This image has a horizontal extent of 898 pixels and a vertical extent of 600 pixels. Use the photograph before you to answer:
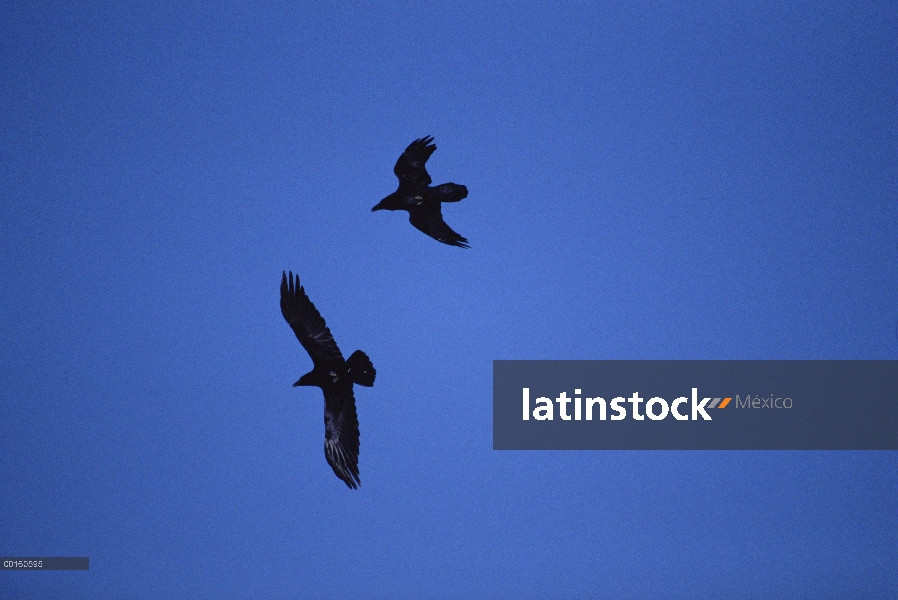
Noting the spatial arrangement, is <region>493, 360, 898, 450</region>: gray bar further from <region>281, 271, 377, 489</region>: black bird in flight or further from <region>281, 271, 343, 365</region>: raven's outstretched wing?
<region>281, 271, 343, 365</region>: raven's outstretched wing

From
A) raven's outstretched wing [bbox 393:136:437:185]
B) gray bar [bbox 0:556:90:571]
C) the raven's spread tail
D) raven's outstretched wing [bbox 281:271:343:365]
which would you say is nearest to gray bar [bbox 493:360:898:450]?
the raven's spread tail

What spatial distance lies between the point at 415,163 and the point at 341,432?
1.19m

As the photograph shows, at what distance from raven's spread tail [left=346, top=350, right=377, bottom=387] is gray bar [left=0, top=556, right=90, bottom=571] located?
1.64 meters

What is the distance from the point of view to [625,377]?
3074mm

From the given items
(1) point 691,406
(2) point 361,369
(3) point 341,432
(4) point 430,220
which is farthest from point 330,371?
(1) point 691,406

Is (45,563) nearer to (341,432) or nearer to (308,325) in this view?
(341,432)

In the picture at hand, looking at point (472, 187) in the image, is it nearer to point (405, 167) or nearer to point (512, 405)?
point (405, 167)

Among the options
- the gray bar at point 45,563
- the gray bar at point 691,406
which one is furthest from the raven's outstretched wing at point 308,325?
the gray bar at point 45,563

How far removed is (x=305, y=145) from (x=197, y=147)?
527 millimetres

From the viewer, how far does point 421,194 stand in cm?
281

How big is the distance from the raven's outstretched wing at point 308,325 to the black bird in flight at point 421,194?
0.50 meters

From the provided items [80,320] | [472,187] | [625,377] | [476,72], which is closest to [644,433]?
[625,377]

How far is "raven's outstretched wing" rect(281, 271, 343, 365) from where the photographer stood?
2.69 meters

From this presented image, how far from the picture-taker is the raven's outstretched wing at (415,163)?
2.78m
